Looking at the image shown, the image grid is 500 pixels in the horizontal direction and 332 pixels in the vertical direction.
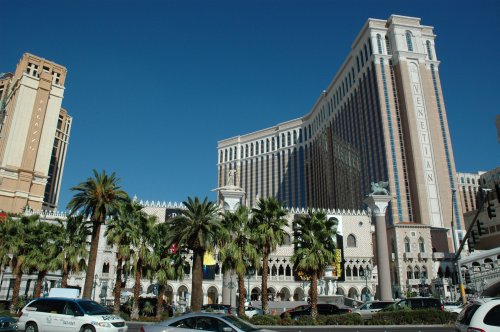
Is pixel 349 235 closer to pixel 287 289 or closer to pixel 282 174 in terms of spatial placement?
pixel 287 289

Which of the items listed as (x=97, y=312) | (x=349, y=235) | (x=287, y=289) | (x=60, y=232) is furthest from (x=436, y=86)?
(x=97, y=312)

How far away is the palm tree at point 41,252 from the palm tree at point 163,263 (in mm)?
9614

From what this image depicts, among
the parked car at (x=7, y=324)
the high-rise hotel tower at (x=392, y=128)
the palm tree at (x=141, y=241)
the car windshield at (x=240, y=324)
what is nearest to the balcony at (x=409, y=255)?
the high-rise hotel tower at (x=392, y=128)

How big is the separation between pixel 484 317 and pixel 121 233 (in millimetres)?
28260

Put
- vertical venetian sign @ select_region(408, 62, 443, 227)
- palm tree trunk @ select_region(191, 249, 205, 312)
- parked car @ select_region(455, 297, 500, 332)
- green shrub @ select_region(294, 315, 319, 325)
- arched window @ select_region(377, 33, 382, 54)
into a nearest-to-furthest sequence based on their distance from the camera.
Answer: parked car @ select_region(455, 297, 500, 332)
green shrub @ select_region(294, 315, 319, 325)
palm tree trunk @ select_region(191, 249, 205, 312)
vertical venetian sign @ select_region(408, 62, 443, 227)
arched window @ select_region(377, 33, 382, 54)

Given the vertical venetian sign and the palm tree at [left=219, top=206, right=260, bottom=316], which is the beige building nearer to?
the vertical venetian sign

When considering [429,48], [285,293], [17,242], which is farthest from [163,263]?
[429,48]

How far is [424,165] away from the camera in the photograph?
8700 cm

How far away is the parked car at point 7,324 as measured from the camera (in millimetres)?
16859

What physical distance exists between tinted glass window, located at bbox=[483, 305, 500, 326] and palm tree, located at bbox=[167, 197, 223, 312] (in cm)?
2209

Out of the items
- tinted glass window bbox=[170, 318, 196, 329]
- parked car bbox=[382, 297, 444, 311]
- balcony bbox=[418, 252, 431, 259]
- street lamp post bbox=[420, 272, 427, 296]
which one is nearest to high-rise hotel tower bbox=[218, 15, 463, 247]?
balcony bbox=[418, 252, 431, 259]

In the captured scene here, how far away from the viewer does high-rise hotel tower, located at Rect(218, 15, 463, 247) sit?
85125mm

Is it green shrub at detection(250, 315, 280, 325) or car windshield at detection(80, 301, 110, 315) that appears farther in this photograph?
green shrub at detection(250, 315, 280, 325)

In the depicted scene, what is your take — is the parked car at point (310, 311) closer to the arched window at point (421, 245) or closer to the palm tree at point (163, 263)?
the palm tree at point (163, 263)
